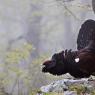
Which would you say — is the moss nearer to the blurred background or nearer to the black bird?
the black bird

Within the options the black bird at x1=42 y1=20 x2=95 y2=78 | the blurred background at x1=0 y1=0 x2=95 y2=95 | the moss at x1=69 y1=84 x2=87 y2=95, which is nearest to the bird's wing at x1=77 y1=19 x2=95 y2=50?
the black bird at x1=42 y1=20 x2=95 y2=78

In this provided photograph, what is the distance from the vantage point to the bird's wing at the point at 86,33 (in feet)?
8.05

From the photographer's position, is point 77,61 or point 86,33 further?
point 86,33

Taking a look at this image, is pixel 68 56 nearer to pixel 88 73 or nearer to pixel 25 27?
pixel 88 73

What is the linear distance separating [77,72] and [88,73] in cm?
10

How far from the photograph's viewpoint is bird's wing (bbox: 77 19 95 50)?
2453mm

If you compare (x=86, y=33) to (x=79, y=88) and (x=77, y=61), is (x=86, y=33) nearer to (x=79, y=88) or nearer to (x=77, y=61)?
(x=77, y=61)

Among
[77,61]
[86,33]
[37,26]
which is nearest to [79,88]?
[77,61]

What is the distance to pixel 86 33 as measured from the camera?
8.38 feet

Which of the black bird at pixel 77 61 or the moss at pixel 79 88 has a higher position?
the black bird at pixel 77 61

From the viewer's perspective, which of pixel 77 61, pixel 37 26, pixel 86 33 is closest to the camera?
pixel 77 61

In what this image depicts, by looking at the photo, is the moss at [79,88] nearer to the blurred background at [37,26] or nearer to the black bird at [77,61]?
the black bird at [77,61]

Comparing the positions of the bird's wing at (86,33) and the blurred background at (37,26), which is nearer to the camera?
the bird's wing at (86,33)

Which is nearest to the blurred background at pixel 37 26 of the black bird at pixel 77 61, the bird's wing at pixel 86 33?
the bird's wing at pixel 86 33
